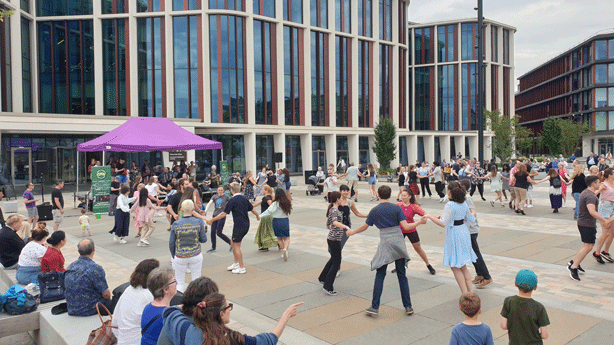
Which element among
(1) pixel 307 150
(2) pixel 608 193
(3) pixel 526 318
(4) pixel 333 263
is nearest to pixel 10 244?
(4) pixel 333 263

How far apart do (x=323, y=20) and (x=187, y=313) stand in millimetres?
42922

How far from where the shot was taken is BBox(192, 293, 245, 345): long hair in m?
3.13

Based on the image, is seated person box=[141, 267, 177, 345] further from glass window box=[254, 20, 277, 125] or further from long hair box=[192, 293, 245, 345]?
glass window box=[254, 20, 277, 125]

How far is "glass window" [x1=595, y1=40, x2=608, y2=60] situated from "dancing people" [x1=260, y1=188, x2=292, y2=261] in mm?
87450

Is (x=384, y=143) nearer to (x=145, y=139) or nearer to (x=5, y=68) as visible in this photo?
(x=145, y=139)

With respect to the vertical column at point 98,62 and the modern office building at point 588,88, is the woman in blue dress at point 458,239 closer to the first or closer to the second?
the vertical column at point 98,62

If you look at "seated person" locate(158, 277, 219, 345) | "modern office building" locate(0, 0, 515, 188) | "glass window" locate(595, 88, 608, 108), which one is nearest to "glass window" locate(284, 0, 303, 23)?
"modern office building" locate(0, 0, 515, 188)

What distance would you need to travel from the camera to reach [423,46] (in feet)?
212

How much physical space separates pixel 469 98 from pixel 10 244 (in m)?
60.7

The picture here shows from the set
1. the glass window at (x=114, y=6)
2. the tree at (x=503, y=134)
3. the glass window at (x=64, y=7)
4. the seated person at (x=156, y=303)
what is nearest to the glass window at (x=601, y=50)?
the tree at (x=503, y=134)

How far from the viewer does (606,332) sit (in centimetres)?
584

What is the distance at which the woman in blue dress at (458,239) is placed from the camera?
6777 mm

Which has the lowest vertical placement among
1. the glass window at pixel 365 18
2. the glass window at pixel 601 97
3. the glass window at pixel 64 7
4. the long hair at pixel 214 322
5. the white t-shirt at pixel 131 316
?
the white t-shirt at pixel 131 316

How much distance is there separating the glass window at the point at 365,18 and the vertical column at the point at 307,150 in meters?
12.2
